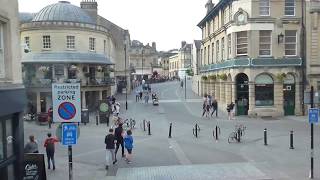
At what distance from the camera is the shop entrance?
35.8 meters

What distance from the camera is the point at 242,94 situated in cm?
3609

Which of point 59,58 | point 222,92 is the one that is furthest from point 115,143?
point 59,58

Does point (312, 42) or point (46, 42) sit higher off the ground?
point (46, 42)

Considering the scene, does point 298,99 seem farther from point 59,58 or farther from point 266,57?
point 59,58

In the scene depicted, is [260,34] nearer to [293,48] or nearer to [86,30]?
[293,48]

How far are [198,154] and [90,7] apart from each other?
131 feet

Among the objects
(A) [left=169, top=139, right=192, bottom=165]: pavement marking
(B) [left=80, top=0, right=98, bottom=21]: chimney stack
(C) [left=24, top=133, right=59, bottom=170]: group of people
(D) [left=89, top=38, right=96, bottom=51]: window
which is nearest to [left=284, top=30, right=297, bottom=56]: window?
(A) [left=169, top=139, right=192, bottom=165]: pavement marking

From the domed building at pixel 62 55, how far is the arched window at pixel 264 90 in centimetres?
1588

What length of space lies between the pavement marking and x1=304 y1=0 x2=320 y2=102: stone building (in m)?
16.2

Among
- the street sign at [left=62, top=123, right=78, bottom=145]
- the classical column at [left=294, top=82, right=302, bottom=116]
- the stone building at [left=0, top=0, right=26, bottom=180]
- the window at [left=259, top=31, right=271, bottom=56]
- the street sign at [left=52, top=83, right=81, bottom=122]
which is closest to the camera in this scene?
the street sign at [left=52, top=83, right=81, bottom=122]

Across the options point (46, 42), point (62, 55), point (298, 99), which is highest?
point (46, 42)

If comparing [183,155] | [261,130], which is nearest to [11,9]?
[183,155]

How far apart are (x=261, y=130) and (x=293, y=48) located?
10695 mm

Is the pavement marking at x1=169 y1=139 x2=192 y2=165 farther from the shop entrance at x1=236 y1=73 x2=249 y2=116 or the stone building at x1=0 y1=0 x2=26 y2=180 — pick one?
the shop entrance at x1=236 y1=73 x2=249 y2=116
